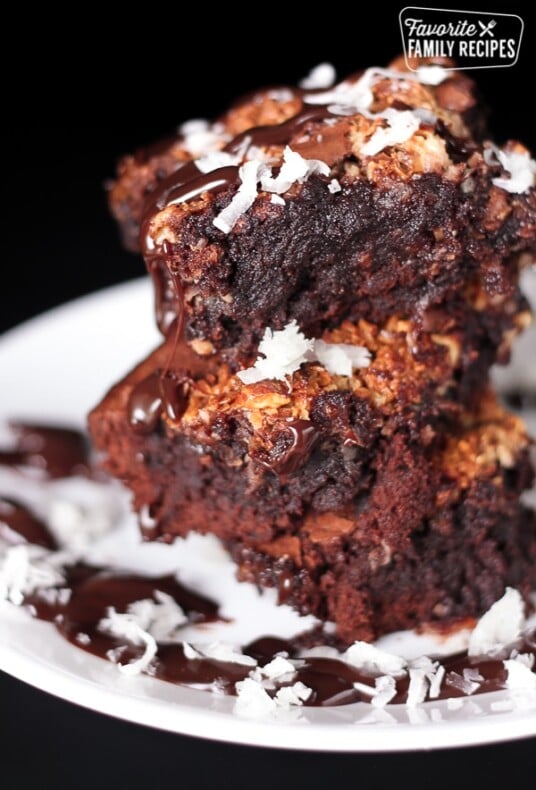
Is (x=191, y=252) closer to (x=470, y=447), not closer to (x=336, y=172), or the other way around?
(x=336, y=172)

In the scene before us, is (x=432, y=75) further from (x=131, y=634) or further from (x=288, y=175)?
(x=131, y=634)

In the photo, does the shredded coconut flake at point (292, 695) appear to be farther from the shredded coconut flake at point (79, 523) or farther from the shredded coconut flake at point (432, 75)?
the shredded coconut flake at point (432, 75)

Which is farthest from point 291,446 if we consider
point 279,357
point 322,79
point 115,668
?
point 322,79

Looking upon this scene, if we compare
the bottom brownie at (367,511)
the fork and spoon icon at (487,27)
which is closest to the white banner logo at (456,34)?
the fork and spoon icon at (487,27)

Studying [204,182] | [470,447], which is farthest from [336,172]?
[470,447]

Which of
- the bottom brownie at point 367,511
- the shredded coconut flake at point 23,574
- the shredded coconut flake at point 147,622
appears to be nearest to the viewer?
the bottom brownie at point 367,511

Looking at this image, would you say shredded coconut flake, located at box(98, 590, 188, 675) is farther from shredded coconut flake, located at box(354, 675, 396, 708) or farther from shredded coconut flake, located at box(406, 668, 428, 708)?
shredded coconut flake, located at box(406, 668, 428, 708)

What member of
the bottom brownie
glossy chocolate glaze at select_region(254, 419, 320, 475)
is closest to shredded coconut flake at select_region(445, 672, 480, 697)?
the bottom brownie
